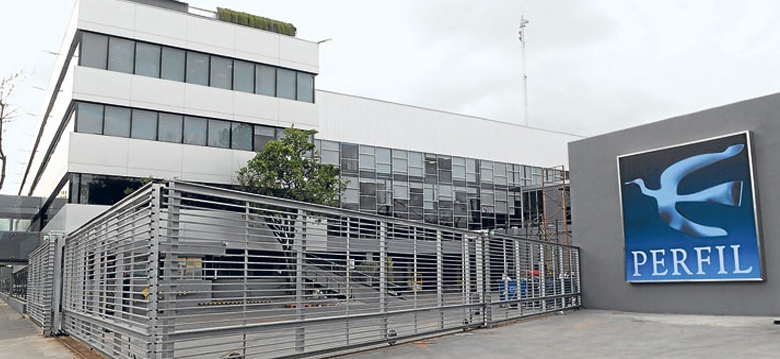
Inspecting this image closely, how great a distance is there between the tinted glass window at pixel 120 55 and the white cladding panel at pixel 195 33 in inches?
12.0

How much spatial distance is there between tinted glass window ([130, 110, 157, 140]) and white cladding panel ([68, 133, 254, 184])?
0.88 ft

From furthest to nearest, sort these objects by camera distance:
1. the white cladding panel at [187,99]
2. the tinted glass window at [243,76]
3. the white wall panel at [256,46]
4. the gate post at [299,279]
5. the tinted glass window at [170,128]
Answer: the white wall panel at [256,46], the tinted glass window at [243,76], the tinted glass window at [170,128], the white cladding panel at [187,99], the gate post at [299,279]

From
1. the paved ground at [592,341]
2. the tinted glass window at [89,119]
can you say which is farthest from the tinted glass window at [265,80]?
the paved ground at [592,341]

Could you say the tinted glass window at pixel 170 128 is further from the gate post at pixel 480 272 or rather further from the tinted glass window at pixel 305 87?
the gate post at pixel 480 272

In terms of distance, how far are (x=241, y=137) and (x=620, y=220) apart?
51.3ft

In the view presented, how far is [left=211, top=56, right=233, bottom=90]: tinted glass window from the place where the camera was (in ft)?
86.3

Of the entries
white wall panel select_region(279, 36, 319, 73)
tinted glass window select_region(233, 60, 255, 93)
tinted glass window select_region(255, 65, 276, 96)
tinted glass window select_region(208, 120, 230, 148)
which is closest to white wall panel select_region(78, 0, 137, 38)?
tinted glass window select_region(233, 60, 255, 93)

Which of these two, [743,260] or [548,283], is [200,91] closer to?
[548,283]

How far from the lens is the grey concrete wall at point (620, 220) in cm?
1512

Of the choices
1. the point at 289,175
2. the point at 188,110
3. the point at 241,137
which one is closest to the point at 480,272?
the point at 289,175

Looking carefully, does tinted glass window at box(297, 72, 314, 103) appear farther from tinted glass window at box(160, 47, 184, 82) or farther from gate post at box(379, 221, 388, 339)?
gate post at box(379, 221, 388, 339)

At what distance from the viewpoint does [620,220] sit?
60.1 ft

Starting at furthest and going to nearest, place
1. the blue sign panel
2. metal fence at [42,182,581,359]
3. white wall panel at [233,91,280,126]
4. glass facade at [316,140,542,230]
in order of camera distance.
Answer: glass facade at [316,140,542,230] < white wall panel at [233,91,280,126] < the blue sign panel < metal fence at [42,182,581,359]

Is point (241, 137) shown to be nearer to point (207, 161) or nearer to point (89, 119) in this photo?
point (207, 161)
